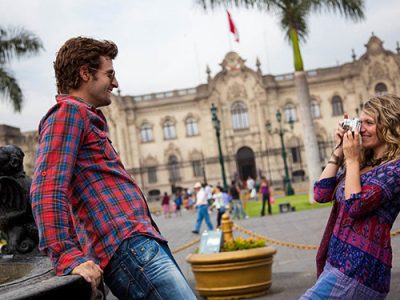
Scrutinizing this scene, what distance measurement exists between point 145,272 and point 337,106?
5504 cm

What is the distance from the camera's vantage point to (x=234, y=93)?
5606 centimetres

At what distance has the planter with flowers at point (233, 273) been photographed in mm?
7520

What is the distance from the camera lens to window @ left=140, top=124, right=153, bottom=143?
191 ft

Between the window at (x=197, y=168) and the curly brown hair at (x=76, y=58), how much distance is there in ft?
176

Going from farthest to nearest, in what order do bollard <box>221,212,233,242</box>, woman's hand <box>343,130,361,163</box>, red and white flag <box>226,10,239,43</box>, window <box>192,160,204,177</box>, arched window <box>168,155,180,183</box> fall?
arched window <box>168,155,180,183</box>, window <box>192,160,204,177</box>, red and white flag <box>226,10,239,43</box>, bollard <box>221,212,233,242</box>, woman's hand <box>343,130,361,163</box>

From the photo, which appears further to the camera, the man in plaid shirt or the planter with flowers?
the planter with flowers

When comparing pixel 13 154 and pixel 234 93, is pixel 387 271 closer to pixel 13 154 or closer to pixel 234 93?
pixel 13 154

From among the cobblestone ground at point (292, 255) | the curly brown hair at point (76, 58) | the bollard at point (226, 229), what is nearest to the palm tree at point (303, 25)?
the cobblestone ground at point (292, 255)

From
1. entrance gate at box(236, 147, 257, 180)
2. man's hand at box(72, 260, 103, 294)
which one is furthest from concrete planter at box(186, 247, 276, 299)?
entrance gate at box(236, 147, 257, 180)

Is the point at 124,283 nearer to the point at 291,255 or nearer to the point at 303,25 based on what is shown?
the point at 291,255

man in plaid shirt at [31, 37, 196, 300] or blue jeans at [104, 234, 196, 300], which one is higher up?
man in plaid shirt at [31, 37, 196, 300]

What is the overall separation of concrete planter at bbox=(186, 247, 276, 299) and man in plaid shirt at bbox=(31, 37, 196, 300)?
5220mm

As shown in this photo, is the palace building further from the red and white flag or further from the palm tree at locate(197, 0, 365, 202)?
the palm tree at locate(197, 0, 365, 202)

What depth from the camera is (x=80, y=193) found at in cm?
236
